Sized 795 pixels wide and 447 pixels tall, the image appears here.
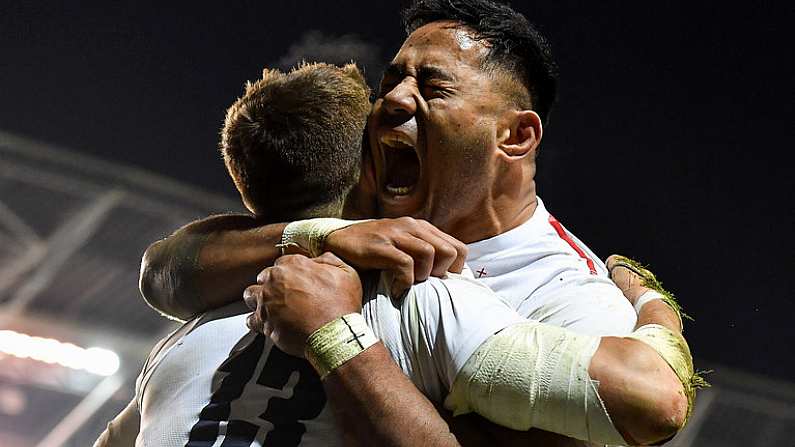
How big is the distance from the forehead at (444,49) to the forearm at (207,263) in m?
0.31

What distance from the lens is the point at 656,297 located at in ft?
3.83

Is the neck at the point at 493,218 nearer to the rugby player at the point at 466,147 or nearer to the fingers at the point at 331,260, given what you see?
the rugby player at the point at 466,147

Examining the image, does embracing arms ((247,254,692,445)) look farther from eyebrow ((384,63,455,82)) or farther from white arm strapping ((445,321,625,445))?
eyebrow ((384,63,455,82))

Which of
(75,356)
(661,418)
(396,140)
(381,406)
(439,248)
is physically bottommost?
(75,356)

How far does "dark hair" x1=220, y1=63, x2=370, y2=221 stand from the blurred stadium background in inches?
109

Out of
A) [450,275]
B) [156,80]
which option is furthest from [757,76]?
[450,275]

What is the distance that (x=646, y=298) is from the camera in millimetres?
1161

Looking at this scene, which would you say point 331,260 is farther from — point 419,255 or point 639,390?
point 639,390

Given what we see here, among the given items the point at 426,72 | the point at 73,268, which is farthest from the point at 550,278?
the point at 73,268

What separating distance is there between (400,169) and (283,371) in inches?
16.2

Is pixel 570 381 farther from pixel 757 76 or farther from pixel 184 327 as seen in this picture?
pixel 757 76

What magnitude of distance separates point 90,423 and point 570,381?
14.3ft

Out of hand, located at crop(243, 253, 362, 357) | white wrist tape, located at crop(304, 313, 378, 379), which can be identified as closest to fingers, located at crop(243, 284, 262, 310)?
hand, located at crop(243, 253, 362, 357)

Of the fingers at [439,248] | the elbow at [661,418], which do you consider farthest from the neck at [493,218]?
the elbow at [661,418]
